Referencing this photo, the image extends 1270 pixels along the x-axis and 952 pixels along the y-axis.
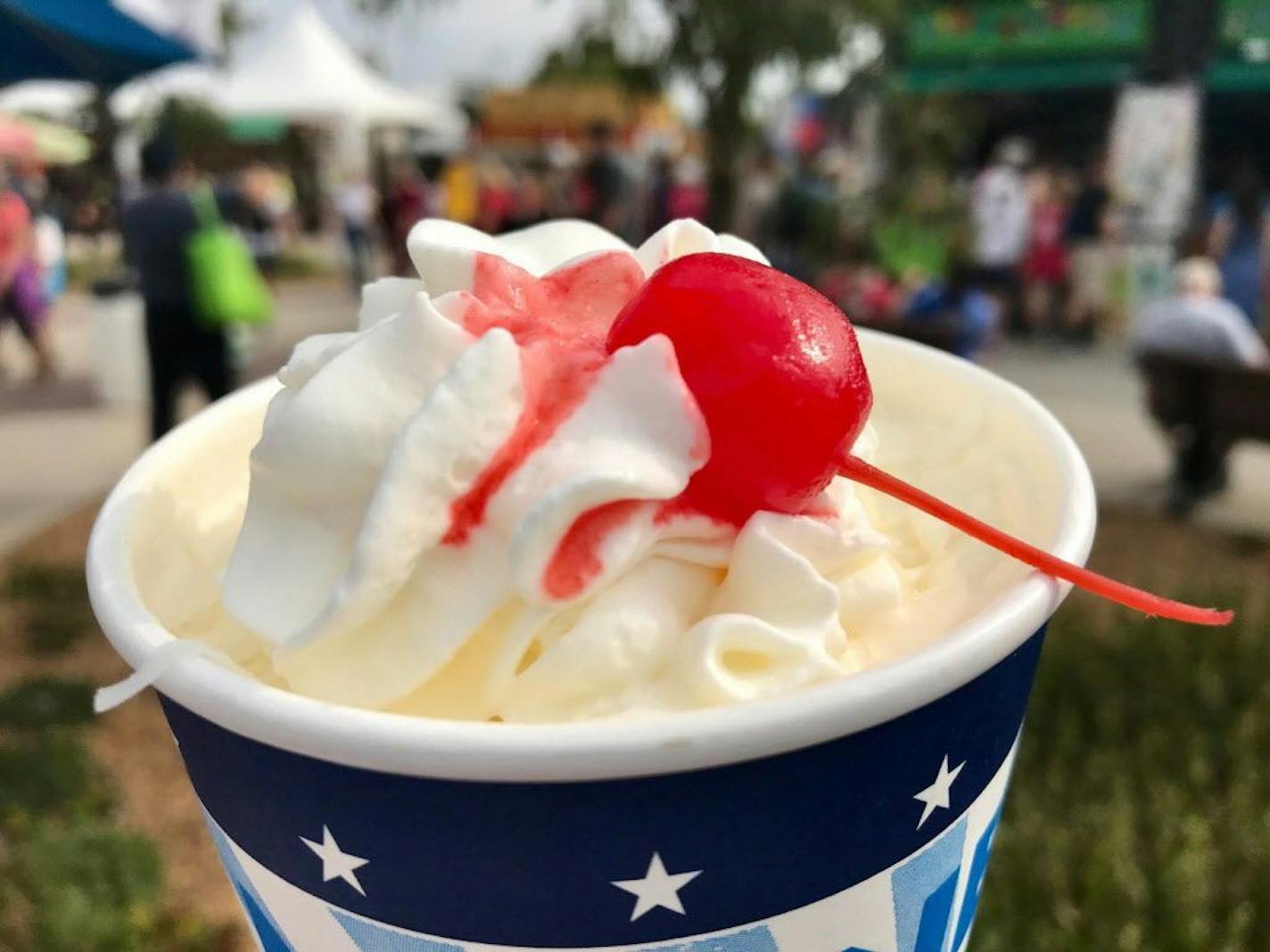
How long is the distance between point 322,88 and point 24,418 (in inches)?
357

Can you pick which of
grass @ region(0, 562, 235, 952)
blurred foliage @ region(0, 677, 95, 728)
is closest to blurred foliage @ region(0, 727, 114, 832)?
grass @ region(0, 562, 235, 952)

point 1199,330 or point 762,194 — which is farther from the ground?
point 1199,330

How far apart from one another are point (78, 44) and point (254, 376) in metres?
3.08

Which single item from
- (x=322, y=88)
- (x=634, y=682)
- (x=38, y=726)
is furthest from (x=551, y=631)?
(x=322, y=88)

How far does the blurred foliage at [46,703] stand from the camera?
3007mm

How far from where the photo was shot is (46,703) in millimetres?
3090

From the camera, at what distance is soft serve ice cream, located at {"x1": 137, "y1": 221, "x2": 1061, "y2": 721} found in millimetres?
792

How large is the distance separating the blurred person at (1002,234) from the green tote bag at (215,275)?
6128 millimetres

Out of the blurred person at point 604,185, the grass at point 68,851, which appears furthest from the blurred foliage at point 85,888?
the blurred person at point 604,185

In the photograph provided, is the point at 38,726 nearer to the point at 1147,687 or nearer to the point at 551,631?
the point at 551,631

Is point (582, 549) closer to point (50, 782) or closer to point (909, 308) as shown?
point (50, 782)

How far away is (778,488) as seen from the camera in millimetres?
833

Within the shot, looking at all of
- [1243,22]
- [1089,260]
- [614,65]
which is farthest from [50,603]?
[1243,22]

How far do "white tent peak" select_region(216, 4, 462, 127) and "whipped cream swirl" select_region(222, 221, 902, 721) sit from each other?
13.9 m
